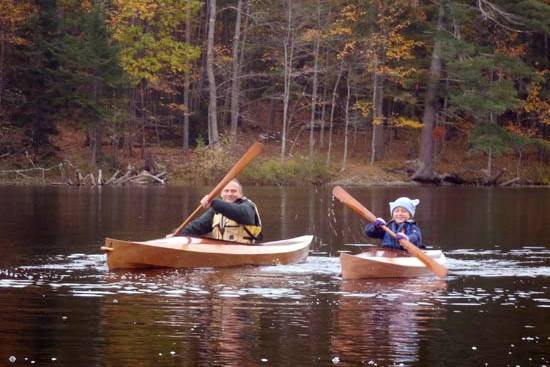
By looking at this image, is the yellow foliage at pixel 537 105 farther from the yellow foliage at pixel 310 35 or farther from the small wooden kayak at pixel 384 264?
the small wooden kayak at pixel 384 264

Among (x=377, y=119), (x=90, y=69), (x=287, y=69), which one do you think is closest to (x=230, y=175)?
(x=90, y=69)

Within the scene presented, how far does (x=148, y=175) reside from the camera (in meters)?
53.4

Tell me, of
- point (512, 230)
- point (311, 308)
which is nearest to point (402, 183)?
point (512, 230)

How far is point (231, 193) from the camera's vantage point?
2236cm

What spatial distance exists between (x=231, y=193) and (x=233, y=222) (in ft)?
1.89

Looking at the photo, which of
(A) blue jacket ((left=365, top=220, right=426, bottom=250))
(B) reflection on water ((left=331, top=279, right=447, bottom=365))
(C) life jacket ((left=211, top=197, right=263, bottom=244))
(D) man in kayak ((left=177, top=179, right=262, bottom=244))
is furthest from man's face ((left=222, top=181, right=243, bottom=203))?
(B) reflection on water ((left=331, top=279, right=447, bottom=365))

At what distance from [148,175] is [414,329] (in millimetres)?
39002

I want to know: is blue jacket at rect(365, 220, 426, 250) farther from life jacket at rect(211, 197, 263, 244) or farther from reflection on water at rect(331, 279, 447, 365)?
life jacket at rect(211, 197, 263, 244)

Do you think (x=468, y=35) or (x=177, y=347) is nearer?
(x=177, y=347)

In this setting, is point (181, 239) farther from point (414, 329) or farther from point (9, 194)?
point (9, 194)

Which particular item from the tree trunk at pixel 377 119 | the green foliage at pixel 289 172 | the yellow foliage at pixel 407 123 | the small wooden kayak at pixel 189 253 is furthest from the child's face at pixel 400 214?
the yellow foliage at pixel 407 123

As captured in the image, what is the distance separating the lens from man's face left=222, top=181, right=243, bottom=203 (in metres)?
22.4

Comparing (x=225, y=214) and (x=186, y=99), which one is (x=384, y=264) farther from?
(x=186, y=99)

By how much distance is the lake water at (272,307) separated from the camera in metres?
13.2
